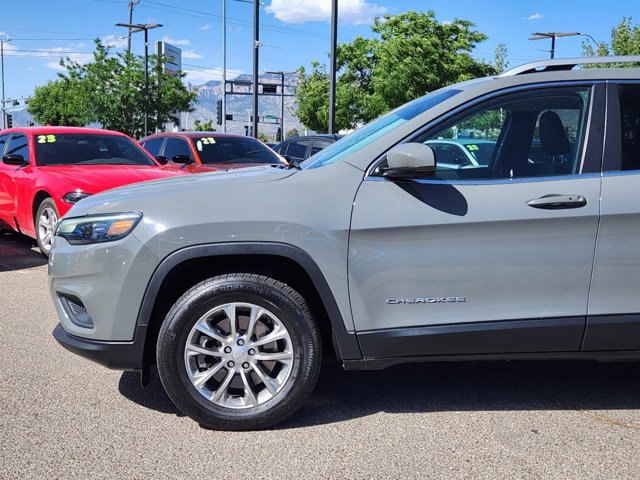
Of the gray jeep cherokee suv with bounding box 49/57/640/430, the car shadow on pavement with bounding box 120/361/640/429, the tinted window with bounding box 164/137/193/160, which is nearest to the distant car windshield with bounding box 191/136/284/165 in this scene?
the tinted window with bounding box 164/137/193/160

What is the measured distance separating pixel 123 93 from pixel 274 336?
36162 mm

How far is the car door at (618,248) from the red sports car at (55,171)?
18.1 ft

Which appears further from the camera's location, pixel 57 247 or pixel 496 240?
pixel 57 247

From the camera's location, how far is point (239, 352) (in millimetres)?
3500

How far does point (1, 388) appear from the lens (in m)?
4.08

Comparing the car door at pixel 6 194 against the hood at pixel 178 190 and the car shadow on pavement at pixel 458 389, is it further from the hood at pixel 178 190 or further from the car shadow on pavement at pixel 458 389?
the hood at pixel 178 190

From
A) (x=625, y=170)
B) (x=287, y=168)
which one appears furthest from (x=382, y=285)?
(x=625, y=170)

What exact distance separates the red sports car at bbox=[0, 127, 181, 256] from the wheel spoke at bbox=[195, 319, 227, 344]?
457 centimetres

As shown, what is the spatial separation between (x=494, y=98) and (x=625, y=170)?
755 millimetres

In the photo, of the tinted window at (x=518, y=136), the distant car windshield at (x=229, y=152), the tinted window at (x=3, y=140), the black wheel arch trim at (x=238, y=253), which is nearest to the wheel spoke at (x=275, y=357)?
the black wheel arch trim at (x=238, y=253)

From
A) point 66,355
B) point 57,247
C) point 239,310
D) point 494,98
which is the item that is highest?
point 494,98

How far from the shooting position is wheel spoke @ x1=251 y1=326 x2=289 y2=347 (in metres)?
3.48

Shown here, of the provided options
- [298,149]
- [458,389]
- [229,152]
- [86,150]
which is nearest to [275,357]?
[458,389]

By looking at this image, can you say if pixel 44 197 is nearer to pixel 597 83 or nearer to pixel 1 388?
pixel 1 388
